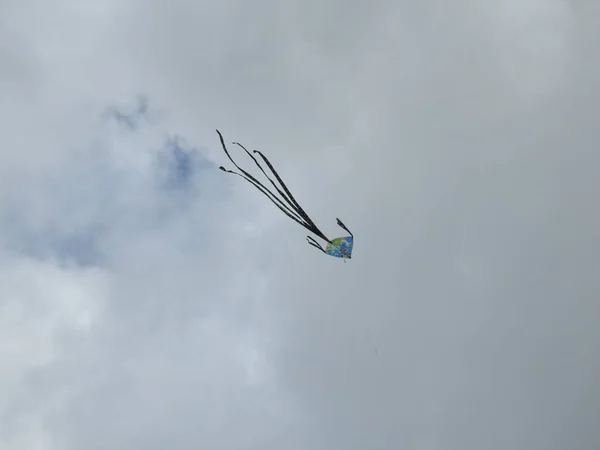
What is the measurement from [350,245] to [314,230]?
10350 millimetres

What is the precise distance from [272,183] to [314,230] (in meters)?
7.79

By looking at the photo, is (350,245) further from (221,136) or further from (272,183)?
(221,136)

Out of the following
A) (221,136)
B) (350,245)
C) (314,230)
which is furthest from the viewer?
(350,245)

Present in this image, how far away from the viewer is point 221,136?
56562mm

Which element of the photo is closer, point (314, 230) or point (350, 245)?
point (314, 230)

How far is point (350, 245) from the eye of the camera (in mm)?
68875

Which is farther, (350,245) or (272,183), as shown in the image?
(350,245)

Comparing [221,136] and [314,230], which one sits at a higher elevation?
[221,136]

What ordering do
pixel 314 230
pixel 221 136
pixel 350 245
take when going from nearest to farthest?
pixel 221 136 → pixel 314 230 → pixel 350 245

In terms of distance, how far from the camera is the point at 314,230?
198ft


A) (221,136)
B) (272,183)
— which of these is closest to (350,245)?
(272,183)

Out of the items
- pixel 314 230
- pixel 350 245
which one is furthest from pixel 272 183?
pixel 350 245

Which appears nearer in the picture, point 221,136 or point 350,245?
point 221,136

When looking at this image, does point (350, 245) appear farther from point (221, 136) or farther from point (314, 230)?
point (221, 136)
